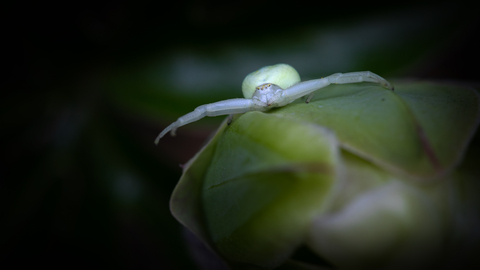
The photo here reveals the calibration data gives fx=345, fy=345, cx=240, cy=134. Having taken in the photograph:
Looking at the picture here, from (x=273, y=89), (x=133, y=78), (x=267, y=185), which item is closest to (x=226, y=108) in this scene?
(x=273, y=89)

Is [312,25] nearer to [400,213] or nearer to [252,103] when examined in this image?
[252,103]

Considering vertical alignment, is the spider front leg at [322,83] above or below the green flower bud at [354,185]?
above

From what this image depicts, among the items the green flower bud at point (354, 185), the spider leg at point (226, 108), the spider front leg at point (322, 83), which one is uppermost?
the spider leg at point (226, 108)

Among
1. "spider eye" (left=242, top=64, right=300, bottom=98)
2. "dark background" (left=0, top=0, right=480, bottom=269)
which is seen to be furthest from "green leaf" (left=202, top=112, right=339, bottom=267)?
"dark background" (left=0, top=0, right=480, bottom=269)

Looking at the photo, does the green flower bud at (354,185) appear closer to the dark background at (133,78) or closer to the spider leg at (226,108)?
the spider leg at (226,108)

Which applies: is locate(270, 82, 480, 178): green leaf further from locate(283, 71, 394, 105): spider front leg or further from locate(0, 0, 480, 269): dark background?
locate(0, 0, 480, 269): dark background

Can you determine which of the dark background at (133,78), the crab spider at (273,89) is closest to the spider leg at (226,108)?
the crab spider at (273,89)

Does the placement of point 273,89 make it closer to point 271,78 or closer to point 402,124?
point 271,78
